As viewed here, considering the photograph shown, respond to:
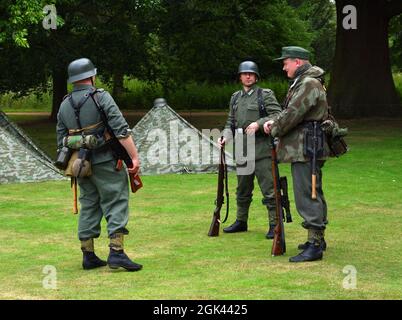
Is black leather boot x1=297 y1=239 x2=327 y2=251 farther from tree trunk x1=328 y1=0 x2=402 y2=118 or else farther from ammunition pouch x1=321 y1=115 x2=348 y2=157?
tree trunk x1=328 y1=0 x2=402 y2=118

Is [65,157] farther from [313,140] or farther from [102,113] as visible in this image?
[313,140]

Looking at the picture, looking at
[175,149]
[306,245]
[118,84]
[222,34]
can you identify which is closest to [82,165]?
[306,245]

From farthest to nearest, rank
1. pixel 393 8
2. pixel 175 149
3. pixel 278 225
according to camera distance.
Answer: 1. pixel 393 8
2. pixel 175 149
3. pixel 278 225

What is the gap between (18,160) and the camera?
15.7 meters

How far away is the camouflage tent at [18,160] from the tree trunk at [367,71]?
16.5 meters

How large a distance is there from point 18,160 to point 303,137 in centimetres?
833

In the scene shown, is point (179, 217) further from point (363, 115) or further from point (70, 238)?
point (363, 115)

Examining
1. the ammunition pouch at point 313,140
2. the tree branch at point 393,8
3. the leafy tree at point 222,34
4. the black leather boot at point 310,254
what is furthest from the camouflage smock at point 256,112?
the tree branch at point 393,8

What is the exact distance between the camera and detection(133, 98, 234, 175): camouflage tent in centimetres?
1680

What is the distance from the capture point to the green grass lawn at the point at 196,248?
7.32 m

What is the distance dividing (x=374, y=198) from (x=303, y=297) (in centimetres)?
642

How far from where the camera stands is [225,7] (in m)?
32.5

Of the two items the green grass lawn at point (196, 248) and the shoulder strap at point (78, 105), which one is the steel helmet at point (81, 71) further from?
the green grass lawn at point (196, 248)

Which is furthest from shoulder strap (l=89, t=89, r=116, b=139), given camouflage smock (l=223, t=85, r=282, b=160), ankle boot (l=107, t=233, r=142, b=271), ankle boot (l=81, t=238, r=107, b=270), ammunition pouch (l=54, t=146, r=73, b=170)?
camouflage smock (l=223, t=85, r=282, b=160)
